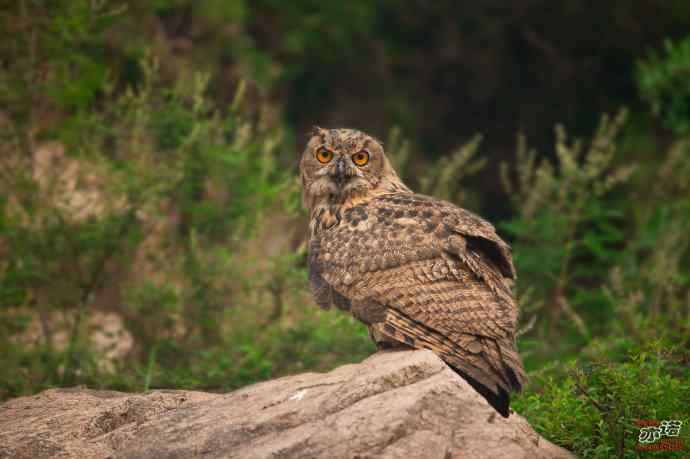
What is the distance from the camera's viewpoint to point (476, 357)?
139 inches

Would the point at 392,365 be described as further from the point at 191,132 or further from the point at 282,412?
the point at 191,132

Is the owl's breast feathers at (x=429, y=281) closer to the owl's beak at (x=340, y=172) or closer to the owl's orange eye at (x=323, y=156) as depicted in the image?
the owl's beak at (x=340, y=172)

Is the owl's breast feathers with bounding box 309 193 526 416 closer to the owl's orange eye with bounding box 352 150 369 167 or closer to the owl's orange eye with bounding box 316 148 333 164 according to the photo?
the owl's orange eye with bounding box 352 150 369 167

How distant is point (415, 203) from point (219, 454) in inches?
62.7

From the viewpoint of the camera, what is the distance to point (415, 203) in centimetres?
407

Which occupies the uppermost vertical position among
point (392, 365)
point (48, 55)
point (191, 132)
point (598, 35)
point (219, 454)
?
point (598, 35)

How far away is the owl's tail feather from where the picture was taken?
3455 millimetres

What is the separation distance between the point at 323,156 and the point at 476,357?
1.44m

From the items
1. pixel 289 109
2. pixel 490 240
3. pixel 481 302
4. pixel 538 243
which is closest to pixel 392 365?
pixel 481 302

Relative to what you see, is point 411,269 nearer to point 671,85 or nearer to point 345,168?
point 345,168

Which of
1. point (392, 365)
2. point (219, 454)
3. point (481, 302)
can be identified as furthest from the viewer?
point (481, 302)

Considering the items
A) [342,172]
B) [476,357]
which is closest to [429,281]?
[476,357]

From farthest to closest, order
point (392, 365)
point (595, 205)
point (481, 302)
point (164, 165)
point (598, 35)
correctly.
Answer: point (598, 35)
point (595, 205)
point (164, 165)
point (481, 302)
point (392, 365)

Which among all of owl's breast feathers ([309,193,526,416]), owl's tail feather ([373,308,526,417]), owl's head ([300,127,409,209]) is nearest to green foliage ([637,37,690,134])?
owl's head ([300,127,409,209])
